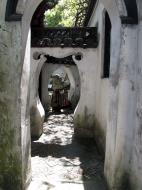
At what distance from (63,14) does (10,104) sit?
702 inches

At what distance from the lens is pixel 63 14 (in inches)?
866

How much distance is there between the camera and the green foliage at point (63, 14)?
19781mm

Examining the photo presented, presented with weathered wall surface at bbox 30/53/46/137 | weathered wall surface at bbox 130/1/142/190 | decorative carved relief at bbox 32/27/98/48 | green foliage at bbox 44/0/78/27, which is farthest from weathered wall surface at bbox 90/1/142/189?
green foliage at bbox 44/0/78/27

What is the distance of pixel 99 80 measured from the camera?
9.44 meters

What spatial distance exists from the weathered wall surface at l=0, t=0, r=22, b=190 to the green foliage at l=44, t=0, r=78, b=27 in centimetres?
1410

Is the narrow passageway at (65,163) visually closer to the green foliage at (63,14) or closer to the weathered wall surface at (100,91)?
the weathered wall surface at (100,91)

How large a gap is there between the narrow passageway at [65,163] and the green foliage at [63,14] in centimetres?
1061

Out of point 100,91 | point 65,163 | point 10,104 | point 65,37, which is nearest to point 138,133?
point 10,104

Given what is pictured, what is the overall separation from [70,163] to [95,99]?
306cm

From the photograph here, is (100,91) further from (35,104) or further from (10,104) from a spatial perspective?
(10,104)

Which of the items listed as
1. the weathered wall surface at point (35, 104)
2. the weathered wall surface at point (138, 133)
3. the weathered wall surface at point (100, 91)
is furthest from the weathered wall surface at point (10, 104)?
the weathered wall surface at point (35, 104)

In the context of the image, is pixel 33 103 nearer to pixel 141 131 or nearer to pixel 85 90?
pixel 85 90

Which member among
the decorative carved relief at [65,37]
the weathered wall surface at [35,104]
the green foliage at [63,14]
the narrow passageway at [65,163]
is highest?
the green foliage at [63,14]

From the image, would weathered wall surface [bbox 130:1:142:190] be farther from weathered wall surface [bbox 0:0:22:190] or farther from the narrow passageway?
weathered wall surface [bbox 0:0:22:190]
